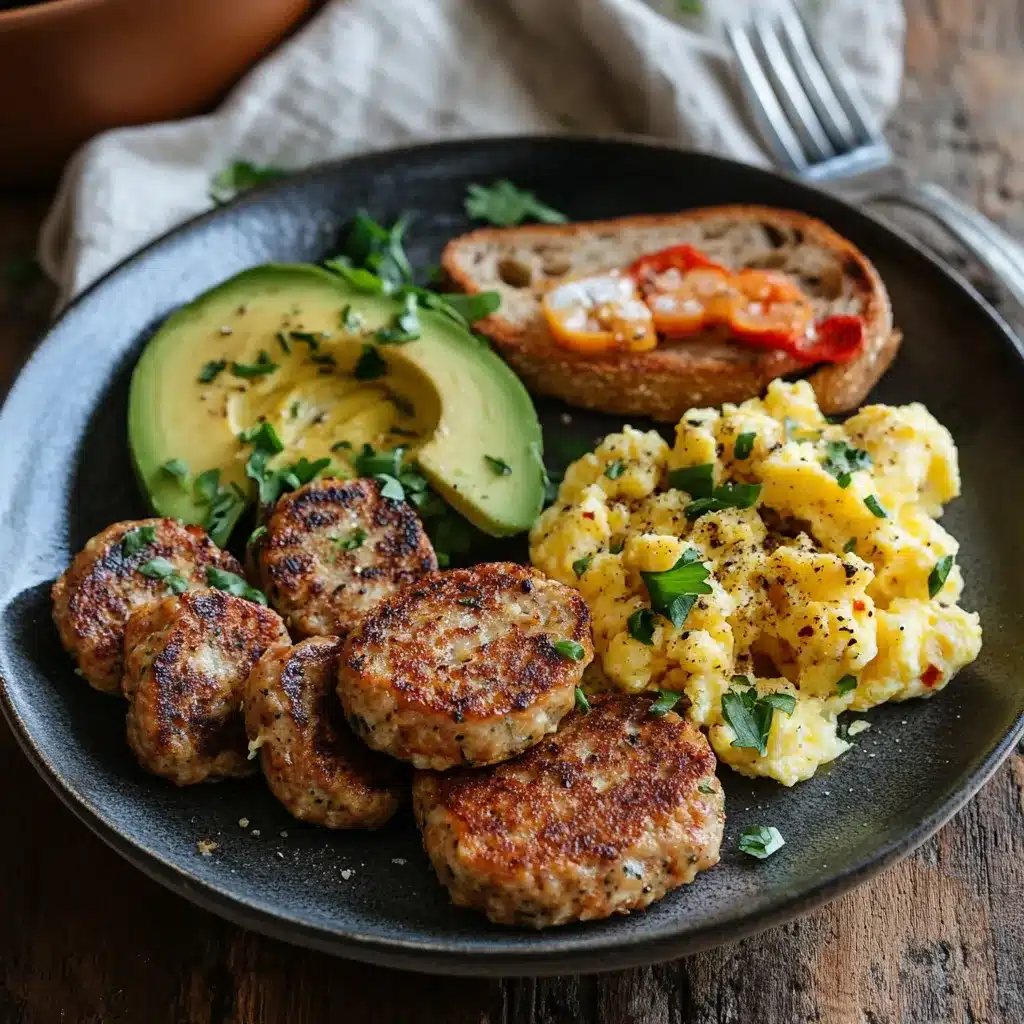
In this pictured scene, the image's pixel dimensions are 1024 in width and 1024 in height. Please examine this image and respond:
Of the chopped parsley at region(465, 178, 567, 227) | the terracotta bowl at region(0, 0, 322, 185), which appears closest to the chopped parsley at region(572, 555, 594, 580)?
the chopped parsley at region(465, 178, 567, 227)

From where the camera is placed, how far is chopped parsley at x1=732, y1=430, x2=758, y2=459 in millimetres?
3105

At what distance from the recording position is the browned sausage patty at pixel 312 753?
262 centimetres

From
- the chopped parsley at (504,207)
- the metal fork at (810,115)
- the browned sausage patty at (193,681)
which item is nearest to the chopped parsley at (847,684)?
the browned sausage patty at (193,681)

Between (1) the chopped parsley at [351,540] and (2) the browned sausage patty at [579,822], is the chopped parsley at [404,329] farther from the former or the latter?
(2) the browned sausage patty at [579,822]

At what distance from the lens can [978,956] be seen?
9.38 feet

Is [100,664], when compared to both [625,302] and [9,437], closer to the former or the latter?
[9,437]

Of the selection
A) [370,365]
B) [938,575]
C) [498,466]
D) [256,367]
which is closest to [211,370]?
[256,367]

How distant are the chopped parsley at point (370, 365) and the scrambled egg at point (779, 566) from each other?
25.9 inches

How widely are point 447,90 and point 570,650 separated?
9.14ft

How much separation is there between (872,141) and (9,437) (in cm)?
317

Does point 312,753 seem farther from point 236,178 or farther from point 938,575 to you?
point 236,178

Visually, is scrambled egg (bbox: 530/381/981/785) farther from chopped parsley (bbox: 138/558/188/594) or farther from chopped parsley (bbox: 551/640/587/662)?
chopped parsley (bbox: 138/558/188/594)

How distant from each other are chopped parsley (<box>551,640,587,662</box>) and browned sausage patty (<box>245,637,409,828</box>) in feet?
1.43

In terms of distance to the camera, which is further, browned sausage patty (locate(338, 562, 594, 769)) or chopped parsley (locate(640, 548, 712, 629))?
chopped parsley (locate(640, 548, 712, 629))
